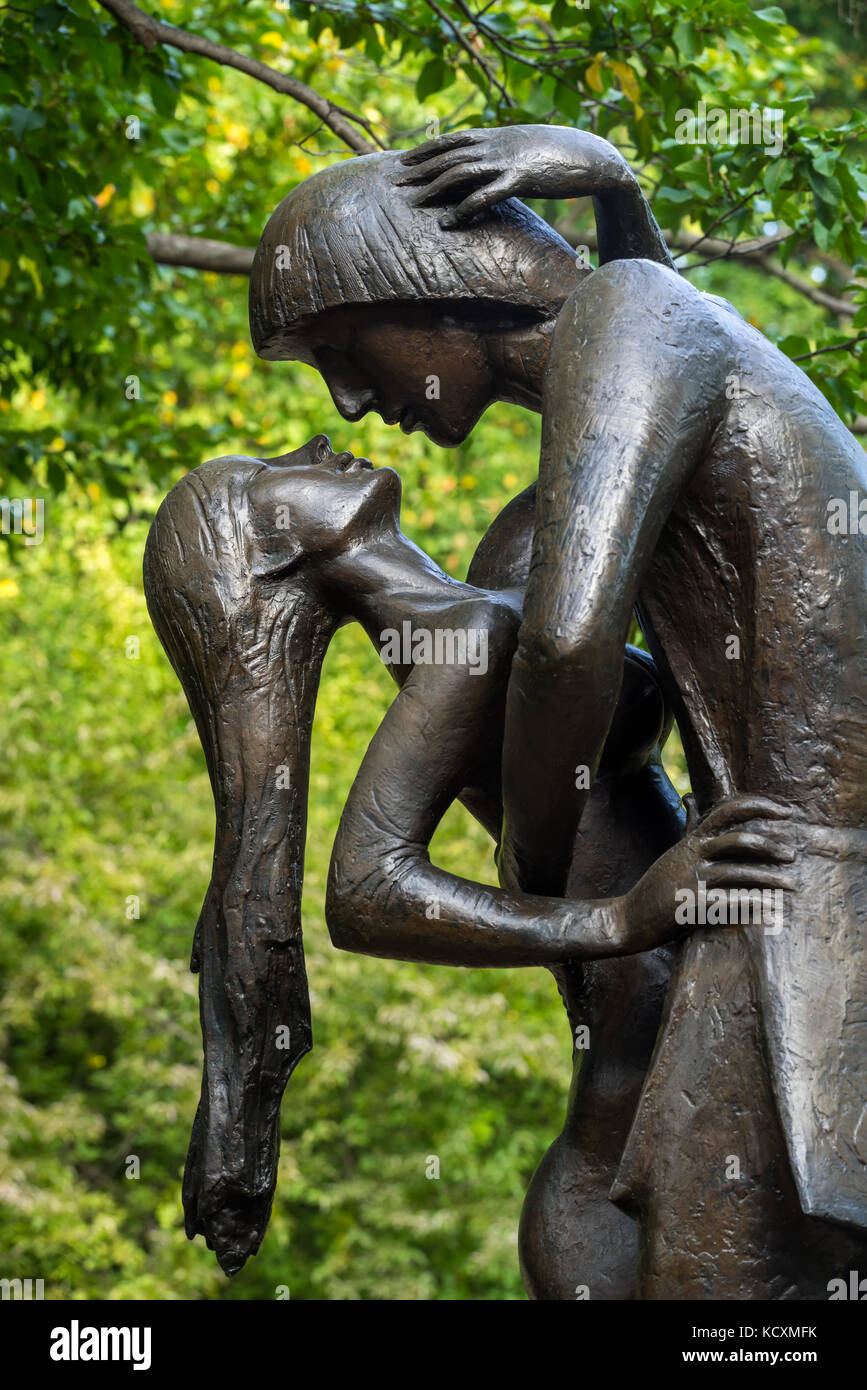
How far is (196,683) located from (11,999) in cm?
543

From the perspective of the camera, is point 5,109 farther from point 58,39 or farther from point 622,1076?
point 622,1076

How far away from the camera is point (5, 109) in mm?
4477

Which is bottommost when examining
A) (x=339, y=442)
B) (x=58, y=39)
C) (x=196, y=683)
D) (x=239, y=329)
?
Result: (x=196, y=683)

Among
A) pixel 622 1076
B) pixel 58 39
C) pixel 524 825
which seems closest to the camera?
pixel 524 825

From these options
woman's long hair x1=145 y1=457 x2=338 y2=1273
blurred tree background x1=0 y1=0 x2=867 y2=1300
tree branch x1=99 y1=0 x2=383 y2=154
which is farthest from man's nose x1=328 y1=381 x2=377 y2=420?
blurred tree background x1=0 y1=0 x2=867 y2=1300

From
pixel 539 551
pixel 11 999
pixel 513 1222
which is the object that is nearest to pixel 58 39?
pixel 539 551

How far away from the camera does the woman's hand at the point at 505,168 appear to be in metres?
2.18

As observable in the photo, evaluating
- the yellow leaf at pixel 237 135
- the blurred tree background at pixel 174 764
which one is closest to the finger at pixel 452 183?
the blurred tree background at pixel 174 764

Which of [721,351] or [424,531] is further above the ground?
[424,531]

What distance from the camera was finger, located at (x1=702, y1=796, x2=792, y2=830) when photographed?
1.94m

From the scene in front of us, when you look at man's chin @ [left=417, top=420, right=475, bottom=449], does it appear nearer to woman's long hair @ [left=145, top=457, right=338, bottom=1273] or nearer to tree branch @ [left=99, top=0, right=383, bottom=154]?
woman's long hair @ [left=145, top=457, right=338, bottom=1273]

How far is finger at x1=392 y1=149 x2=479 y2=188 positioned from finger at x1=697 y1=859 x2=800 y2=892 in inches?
40.0

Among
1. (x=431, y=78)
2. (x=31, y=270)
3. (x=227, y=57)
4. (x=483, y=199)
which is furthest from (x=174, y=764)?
(x=483, y=199)

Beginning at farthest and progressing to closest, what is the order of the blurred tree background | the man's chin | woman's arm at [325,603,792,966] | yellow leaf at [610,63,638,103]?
the blurred tree background → yellow leaf at [610,63,638,103] → the man's chin → woman's arm at [325,603,792,966]
